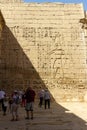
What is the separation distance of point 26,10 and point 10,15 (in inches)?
42.6

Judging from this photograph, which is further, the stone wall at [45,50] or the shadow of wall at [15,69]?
the stone wall at [45,50]

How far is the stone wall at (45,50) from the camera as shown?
77.9 feet

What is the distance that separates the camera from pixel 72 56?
2422 cm

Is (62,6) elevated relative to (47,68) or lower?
elevated

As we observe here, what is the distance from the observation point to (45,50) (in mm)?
24188

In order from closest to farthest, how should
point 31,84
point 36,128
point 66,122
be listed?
point 36,128 → point 66,122 → point 31,84

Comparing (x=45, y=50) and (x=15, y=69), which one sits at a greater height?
(x=45, y=50)

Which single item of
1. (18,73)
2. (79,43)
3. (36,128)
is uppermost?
(79,43)

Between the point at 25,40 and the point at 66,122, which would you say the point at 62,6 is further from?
the point at 66,122

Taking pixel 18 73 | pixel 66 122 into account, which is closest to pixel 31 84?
pixel 18 73

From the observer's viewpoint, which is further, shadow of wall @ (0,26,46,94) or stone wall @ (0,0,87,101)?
stone wall @ (0,0,87,101)

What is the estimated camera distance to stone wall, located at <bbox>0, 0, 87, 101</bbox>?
2374 cm

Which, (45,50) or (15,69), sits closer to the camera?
(15,69)

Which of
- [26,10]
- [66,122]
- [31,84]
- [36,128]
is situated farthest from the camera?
[26,10]
